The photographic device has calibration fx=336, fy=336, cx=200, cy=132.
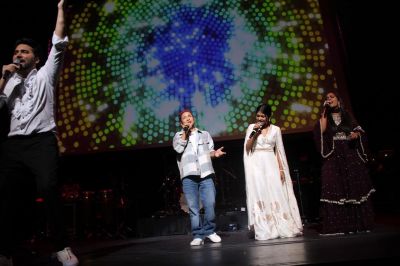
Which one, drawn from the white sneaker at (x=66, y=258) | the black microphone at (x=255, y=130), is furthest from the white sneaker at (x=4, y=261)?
the black microphone at (x=255, y=130)

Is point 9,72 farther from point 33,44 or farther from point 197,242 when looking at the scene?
point 197,242

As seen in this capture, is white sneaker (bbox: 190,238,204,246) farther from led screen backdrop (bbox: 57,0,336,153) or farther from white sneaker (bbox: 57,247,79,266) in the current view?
led screen backdrop (bbox: 57,0,336,153)

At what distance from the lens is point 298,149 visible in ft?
20.5

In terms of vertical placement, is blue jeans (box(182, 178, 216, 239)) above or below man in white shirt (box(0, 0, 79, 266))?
below

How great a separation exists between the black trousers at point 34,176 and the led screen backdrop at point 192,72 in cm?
270

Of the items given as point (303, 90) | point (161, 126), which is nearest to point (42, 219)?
point (161, 126)

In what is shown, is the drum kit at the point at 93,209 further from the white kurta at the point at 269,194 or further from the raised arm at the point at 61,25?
the raised arm at the point at 61,25

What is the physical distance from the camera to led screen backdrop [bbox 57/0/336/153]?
4.87m

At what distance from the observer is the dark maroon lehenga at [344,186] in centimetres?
338

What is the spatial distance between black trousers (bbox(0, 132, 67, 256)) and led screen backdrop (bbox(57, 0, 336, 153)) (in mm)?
2699

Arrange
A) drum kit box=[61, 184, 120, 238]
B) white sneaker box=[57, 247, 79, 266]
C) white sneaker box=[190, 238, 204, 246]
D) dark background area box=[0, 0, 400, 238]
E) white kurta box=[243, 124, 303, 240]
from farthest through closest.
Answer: drum kit box=[61, 184, 120, 238] → dark background area box=[0, 0, 400, 238] → white kurta box=[243, 124, 303, 240] → white sneaker box=[190, 238, 204, 246] → white sneaker box=[57, 247, 79, 266]

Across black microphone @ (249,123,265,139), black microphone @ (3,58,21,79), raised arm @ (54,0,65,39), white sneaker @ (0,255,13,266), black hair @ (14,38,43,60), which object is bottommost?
white sneaker @ (0,255,13,266)

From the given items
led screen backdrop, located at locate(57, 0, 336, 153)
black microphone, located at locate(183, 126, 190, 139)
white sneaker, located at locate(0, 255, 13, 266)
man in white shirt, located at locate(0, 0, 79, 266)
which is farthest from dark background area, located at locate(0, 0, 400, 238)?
white sneaker, located at locate(0, 255, 13, 266)

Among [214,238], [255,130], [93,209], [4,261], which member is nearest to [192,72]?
[255,130]
